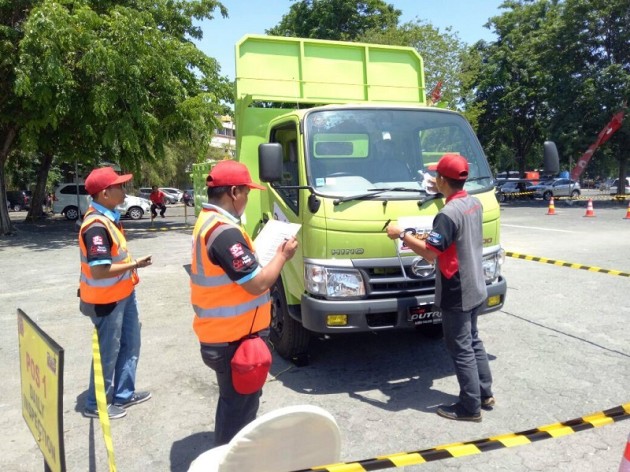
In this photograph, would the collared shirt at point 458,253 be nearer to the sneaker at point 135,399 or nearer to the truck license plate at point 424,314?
the truck license plate at point 424,314

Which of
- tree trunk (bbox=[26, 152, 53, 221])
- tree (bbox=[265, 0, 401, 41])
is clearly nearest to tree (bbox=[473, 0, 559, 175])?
tree (bbox=[265, 0, 401, 41])

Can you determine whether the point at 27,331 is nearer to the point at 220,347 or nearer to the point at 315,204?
the point at 220,347

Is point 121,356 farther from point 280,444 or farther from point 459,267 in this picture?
point 280,444

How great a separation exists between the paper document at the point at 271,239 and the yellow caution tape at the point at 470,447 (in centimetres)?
115

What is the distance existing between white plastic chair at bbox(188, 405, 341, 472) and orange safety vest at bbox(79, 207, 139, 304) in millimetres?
2347

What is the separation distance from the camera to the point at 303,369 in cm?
499

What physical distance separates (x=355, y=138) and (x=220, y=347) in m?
2.66

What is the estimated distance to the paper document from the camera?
9.56 ft

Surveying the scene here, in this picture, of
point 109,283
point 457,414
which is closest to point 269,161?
point 109,283

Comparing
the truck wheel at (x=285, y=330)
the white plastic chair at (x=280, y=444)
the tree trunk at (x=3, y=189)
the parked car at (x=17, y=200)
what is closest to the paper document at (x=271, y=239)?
the white plastic chair at (x=280, y=444)

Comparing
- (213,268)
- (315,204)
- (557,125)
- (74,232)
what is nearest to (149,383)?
(315,204)

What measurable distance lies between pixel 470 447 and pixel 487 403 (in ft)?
5.86

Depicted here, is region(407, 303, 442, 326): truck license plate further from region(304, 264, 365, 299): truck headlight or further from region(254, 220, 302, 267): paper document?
region(254, 220, 302, 267): paper document

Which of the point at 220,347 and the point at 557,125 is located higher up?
the point at 557,125
